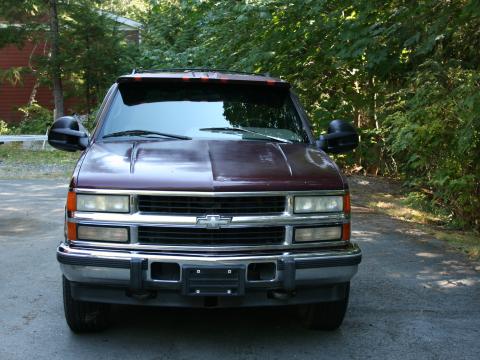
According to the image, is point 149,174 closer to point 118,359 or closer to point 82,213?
point 82,213

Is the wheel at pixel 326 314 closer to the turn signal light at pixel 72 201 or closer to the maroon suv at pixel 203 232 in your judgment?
the maroon suv at pixel 203 232

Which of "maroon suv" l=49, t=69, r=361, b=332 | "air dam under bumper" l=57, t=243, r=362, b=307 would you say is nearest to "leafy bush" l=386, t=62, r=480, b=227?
"maroon suv" l=49, t=69, r=361, b=332

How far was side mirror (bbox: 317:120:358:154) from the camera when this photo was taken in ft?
16.8

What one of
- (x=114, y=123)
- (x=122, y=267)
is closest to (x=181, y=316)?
(x=122, y=267)

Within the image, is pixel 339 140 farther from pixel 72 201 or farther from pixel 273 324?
pixel 72 201

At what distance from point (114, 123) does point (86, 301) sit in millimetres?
1558

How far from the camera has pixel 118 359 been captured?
4.11 metres

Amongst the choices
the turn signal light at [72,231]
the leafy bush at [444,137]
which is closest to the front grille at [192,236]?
the turn signal light at [72,231]

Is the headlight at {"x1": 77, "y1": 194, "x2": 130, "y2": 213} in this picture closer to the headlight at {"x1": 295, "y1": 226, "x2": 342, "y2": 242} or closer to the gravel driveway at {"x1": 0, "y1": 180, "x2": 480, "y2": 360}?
the gravel driveway at {"x1": 0, "y1": 180, "x2": 480, "y2": 360}

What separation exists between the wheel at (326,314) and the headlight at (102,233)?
5.01 ft

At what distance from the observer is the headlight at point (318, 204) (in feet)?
13.5

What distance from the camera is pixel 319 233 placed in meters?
4.19

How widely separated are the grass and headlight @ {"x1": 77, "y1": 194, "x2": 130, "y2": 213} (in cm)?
1102

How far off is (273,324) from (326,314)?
508 mm
